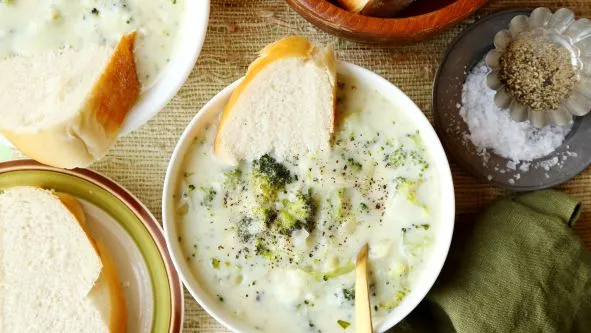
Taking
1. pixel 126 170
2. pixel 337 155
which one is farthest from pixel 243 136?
pixel 126 170

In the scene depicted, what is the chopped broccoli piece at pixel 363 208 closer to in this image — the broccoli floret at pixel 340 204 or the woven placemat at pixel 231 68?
the broccoli floret at pixel 340 204

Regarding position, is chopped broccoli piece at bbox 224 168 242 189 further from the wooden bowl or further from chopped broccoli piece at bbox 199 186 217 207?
the wooden bowl

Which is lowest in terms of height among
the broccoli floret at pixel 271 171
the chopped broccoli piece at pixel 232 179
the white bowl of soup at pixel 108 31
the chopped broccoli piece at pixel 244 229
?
the chopped broccoli piece at pixel 244 229

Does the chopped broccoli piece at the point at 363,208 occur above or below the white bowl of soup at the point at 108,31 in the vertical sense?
below

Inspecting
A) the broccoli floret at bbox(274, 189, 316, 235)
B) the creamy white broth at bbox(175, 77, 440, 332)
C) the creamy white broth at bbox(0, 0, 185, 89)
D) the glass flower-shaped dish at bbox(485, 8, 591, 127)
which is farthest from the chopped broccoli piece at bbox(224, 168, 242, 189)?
the glass flower-shaped dish at bbox(485, 8, 591, 127)

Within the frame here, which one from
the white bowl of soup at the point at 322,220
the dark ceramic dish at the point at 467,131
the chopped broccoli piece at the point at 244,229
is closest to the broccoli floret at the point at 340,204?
the white bowl of soup at the point at 322,220

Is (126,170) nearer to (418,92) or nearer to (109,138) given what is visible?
(109,138)
